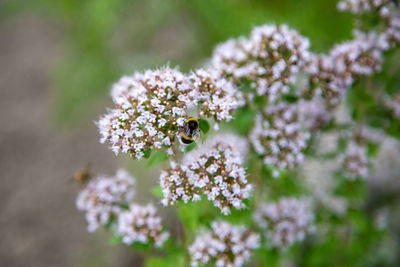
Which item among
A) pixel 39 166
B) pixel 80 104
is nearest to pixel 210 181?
pixel 80 104

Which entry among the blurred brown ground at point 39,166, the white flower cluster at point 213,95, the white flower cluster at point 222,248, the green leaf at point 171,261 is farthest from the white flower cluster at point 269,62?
the blurred brown ground at point 39,166

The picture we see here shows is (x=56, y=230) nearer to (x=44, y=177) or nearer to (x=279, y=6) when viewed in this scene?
(x=44, y=177)

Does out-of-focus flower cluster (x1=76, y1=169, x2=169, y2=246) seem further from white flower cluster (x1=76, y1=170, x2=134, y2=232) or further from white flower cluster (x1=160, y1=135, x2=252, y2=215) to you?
white flower cluster (x1=160, y1=135, x2=252, y2=215)

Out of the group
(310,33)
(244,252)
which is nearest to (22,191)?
(244,252)

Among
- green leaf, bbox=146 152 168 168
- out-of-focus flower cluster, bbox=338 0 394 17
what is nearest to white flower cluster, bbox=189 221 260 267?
green leaf, bbox=146 152 168 168

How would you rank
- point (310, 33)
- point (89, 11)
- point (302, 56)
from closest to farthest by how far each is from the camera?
point (302, 56) → point (310, 33) → point (89, 11)

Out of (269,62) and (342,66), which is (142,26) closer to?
(269,62)
